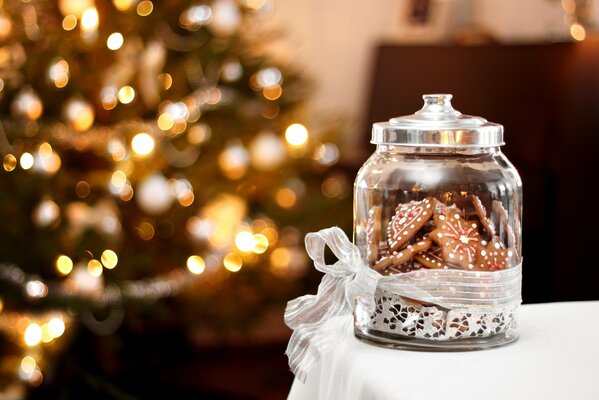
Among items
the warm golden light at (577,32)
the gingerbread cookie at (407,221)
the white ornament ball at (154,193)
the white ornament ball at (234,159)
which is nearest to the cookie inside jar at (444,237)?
the gingerbread cookie at (407,221)

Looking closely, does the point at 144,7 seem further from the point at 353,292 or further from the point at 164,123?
the point at 353,292

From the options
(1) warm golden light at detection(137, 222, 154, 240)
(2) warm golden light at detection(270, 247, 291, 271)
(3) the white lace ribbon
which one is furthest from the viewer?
(2) warm golden light at detection(270, 247, 291, 271)

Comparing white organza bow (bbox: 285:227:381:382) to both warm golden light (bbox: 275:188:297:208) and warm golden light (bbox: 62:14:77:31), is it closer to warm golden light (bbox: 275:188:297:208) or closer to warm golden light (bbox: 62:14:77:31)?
warm golden light (bbox: 62:14:77:31)

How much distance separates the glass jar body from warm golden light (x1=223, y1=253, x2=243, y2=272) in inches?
76.9

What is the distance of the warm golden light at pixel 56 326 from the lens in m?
2.63

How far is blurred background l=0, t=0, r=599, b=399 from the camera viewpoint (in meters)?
2.60

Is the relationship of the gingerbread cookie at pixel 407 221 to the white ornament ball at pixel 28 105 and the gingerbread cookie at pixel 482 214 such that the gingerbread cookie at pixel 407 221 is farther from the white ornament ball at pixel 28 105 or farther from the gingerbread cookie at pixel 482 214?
the white ornament ball at pixel 28 105

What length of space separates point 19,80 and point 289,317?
71.9 inches

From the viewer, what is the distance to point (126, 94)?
274 centimetres

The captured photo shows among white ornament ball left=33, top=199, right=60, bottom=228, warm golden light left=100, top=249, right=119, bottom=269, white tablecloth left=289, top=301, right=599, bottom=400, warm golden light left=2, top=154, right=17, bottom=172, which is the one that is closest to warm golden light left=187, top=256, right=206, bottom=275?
warm golden light left=100, top=249, right=119, bottom=269

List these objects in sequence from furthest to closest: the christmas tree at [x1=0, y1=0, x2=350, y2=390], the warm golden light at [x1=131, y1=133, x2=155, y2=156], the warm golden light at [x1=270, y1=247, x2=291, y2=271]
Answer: the warm golden light at [x1=270, y1=247, x2=291, y2=271]
the warm golden light at [x1=131, y1=133, x2=155, y2=156]
the christmas tree at [x1=0, y1=0, x2=350, y2=390]

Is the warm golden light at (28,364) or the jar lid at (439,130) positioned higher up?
the jar lid at (439,130)

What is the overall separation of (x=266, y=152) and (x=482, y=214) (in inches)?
75.0

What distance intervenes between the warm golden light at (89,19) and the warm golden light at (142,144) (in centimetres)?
30
